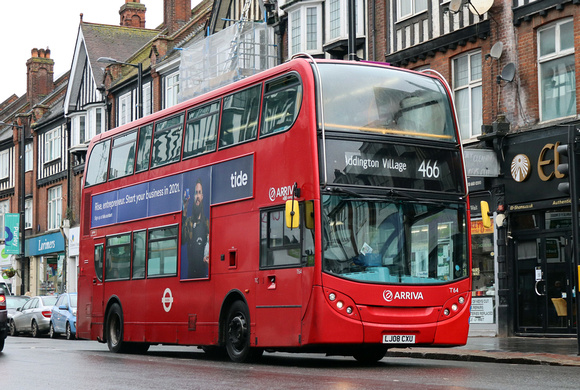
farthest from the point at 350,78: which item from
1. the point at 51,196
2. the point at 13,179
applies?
the point at 13,179

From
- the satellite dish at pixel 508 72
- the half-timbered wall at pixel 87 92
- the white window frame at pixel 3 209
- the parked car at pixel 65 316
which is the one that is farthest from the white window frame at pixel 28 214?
the satellite dish at pixel 508 72

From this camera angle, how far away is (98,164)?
21.4m

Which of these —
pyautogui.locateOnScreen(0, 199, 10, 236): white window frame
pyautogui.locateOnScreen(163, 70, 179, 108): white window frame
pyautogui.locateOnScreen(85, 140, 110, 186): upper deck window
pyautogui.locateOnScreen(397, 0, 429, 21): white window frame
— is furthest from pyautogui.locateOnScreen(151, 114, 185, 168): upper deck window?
pyautogui.locateOnScreen(0, 199, 10, 236): white window frame

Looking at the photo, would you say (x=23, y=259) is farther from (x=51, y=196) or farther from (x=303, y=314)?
(x=303, y=314)

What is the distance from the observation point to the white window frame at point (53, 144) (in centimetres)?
5513

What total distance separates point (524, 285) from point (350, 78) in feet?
34.5

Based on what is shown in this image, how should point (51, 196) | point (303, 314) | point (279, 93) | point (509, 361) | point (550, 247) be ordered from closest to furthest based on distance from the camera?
point (303, 314)
point (279, 93)
point (509, 361)
point (550, 247)
point (51, 196)

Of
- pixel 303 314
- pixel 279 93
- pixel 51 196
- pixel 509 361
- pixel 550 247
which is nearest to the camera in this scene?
pixel 303 314

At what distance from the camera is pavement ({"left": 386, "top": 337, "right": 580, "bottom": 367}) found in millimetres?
15181

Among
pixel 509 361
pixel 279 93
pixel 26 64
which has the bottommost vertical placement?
pixel 509 361

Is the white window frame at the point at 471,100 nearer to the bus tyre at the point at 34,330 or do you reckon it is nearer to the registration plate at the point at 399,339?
the registration plate at the point at 399,339

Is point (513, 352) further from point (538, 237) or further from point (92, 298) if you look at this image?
point (92, 298)

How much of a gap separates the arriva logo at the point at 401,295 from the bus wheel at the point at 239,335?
2.55m

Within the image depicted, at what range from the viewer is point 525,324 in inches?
889
